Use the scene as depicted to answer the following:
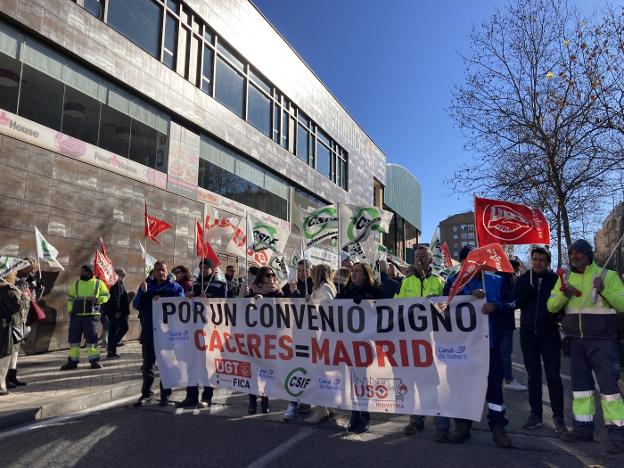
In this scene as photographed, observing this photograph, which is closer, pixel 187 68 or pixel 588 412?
pixel 588 412

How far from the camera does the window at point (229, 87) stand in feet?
62.2

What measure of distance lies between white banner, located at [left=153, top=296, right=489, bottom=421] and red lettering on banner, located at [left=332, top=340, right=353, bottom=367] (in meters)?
0.01

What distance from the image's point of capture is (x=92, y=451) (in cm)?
434

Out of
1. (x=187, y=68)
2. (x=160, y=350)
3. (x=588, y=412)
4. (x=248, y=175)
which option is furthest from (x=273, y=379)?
(x=248, y=175)

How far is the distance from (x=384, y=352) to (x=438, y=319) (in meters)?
0.65

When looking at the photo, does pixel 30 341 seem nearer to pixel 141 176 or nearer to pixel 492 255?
pixel 141 176

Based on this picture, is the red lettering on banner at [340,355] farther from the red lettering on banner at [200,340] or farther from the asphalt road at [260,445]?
the red lettering on banner at [200,340]

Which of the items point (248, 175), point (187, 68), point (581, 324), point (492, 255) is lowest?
point (581, 324)

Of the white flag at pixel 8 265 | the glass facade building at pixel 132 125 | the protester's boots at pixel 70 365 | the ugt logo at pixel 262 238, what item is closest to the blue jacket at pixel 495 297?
the glass facade building at pixel 132 125

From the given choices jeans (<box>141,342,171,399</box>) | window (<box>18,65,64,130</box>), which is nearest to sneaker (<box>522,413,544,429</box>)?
jeans (<box>141,342,171,399</box>)

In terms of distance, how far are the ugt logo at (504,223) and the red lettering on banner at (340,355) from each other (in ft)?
6.78

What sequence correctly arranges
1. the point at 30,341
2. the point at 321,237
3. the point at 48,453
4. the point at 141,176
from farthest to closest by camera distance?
1. the point at 141,176
2. the point at 30,341
3. the point at 321,237
4. the point at 48,453

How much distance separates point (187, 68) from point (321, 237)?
12432 millimetres

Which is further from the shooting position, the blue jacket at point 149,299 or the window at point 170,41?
the window at point 170,41
